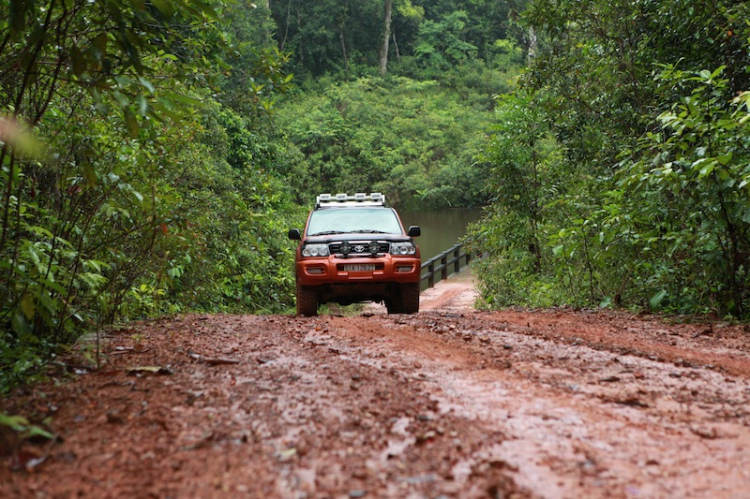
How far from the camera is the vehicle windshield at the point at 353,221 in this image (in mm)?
10883

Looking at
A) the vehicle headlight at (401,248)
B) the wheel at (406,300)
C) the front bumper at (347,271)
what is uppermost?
the vehicle headlight at (401,248)

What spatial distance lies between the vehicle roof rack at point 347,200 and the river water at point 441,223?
66.3ft

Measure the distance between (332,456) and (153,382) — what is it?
188 centimetres

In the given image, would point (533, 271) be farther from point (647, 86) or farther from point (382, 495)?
point (382, 495)

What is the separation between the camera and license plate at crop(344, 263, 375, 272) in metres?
9.84

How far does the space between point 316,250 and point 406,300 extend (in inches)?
62.5

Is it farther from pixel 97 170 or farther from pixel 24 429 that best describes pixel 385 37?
pixel 24 429

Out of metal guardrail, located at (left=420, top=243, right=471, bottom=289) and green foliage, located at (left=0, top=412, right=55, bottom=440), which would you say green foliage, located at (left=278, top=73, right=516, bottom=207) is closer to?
metal guardrail, located at (left=420, top=243, right=471, bottom=289)

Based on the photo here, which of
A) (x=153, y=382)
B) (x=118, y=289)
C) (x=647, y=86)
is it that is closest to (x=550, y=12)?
(x=647, y=86)

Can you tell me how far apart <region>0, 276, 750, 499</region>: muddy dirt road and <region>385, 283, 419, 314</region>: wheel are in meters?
4.20

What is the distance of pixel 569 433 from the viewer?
334 cm

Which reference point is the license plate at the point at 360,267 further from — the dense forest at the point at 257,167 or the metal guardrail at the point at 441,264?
the metal guardrail at the point at 441,264

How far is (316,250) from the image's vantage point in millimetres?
9945

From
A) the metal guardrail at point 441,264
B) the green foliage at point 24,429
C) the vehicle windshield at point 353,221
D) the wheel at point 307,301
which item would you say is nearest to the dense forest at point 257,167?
the vehicle windshield at point 353,221
